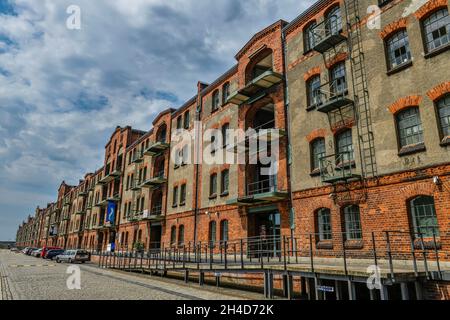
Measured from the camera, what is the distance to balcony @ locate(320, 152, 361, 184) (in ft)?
43.3

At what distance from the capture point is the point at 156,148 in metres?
30.6

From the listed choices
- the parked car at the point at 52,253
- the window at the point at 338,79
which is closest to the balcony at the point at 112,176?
the parked car at the point at 52,253

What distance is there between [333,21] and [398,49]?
13.4 ft

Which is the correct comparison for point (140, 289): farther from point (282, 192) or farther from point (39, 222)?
point (39, 222)

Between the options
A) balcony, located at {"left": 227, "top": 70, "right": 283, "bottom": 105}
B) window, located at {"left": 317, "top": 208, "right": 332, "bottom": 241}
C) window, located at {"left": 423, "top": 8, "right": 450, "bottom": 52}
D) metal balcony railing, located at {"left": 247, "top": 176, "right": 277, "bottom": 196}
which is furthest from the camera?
metal balcony railing, located at {"left": 247, "top": 176, "right": 277, "bottom": 196}

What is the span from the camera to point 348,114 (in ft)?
46.3

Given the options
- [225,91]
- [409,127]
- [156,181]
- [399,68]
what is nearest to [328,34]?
[399,68]

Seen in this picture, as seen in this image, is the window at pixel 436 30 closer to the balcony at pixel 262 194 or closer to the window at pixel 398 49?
the window at pixel 398 49

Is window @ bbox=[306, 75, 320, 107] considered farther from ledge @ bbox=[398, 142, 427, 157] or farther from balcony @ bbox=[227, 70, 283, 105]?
ledge @ bbox=[398, 142, 427, 157]

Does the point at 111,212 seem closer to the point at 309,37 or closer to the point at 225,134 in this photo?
the point at 225,134

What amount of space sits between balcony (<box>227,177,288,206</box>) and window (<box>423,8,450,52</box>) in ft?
27.7

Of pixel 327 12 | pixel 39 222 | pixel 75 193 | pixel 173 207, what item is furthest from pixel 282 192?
pixel 39 222

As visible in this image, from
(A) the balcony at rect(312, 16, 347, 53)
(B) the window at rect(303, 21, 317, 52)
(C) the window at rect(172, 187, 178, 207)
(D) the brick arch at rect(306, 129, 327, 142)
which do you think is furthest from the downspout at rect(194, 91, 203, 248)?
(A) the balcony at rect(312, 16, 347, 53)
